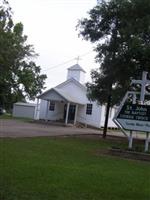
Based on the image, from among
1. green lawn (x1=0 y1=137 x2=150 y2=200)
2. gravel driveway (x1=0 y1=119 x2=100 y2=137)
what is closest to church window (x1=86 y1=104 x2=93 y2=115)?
gravel driveway (x1=0 y1=119 x2=100 y2=137)

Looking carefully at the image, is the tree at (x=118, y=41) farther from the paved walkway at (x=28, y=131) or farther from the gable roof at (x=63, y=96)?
the gable roof at (x=63, y=96)

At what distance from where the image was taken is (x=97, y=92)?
33156 millimetres

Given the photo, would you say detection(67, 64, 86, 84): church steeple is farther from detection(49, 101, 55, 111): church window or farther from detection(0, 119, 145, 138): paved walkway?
detection(0, 119, 145, 138): paved walkway

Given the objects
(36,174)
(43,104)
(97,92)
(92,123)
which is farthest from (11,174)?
(43,104)

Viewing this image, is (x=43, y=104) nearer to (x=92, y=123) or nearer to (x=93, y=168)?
(x=92, y=123)

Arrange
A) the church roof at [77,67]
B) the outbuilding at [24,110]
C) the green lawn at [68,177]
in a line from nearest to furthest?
the green lawn at [68,177]
the church roof at [77,67]
the outbuilding at [24,110]

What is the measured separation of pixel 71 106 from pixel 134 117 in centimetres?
3345

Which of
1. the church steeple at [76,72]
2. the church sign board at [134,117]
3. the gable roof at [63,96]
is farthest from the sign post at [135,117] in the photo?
the church steeple at [76,72]

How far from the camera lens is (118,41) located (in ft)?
93.3

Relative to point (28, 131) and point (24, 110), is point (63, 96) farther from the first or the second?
point (28, 131)

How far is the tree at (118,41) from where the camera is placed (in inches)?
1035

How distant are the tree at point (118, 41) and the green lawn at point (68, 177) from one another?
1101 cm

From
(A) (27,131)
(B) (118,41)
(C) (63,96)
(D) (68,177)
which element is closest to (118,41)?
(B) (118,41)

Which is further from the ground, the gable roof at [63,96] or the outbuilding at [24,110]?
the gable roof at [63,96]
